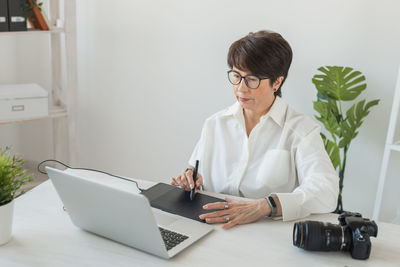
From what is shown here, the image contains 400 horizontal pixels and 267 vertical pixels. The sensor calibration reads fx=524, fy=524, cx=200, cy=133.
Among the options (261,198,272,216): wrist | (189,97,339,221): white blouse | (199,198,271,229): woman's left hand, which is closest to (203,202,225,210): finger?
(199,198,271,229): woman's left hand

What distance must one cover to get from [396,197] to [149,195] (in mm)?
1581

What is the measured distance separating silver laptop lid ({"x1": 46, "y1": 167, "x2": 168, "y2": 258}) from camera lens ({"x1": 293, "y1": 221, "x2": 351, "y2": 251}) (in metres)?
0.38

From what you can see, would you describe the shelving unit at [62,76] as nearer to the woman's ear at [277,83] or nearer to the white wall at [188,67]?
the white wall at [188,67]

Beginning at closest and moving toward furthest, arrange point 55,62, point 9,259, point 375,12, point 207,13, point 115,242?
1. point 9,259
2. point 115,242
3. point 375,12
4. point 207,13
5. point 55,62

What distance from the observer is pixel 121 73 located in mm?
3361

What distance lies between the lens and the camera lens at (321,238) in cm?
147

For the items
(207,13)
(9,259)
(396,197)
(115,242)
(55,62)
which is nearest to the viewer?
(9,259)

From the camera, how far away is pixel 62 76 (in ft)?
11.6

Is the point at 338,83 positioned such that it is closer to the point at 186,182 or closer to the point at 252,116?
the point at 252,116

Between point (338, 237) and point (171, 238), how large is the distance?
1.56 ft

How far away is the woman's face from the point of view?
6.49 ft

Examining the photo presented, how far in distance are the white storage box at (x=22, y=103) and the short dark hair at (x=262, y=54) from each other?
154 cm

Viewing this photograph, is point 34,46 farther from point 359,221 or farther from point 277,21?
point 359,221

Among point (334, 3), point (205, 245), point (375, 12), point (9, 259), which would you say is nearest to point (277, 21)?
point (334, 3)
